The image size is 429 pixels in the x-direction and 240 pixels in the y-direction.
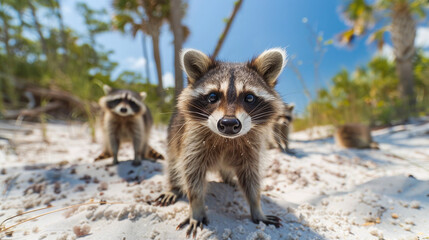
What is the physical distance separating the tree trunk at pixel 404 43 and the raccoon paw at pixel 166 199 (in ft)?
43.0

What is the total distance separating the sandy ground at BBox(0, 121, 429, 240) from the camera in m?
1.74

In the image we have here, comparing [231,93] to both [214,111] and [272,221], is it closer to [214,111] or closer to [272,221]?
[214,111]

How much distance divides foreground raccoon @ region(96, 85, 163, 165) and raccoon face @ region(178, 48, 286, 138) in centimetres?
196

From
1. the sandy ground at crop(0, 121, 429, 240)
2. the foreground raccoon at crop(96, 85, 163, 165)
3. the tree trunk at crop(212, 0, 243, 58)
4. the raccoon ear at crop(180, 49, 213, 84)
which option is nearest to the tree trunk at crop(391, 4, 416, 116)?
the tree trunk at crop(212, 0, 243, 58)

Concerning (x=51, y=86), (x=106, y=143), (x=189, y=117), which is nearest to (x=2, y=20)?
(x=51, y=86)

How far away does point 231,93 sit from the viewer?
1.70m

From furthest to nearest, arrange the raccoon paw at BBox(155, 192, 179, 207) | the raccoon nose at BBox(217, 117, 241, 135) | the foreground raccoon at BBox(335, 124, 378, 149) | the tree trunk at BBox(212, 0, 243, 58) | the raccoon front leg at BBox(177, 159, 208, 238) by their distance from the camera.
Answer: the foreground raccoon at BBox(335, 124, 378, 149)
the tree trunk at BBox(212, 0, 243, 58)
the raccoon paw at BBox(155, 192, 179, 207)
the raccoon front leg at BBox(177, 159, 208, 238)
the raccoon nose at BBox(217, 117, 241, 135)

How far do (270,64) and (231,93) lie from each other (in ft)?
1.88

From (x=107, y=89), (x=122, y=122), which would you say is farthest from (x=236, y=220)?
(x=107, y=89)

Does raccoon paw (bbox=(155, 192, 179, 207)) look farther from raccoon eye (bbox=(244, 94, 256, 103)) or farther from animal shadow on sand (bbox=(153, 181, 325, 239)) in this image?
raccoon eye (bbox=(244, 94, 256, 103))

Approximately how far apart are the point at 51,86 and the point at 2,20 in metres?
7.63

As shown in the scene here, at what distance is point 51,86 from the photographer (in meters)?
11.8

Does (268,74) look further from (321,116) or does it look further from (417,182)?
(321,116)

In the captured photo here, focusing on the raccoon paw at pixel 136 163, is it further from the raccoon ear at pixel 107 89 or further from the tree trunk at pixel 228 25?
the tree trunk at pixel 228 25
